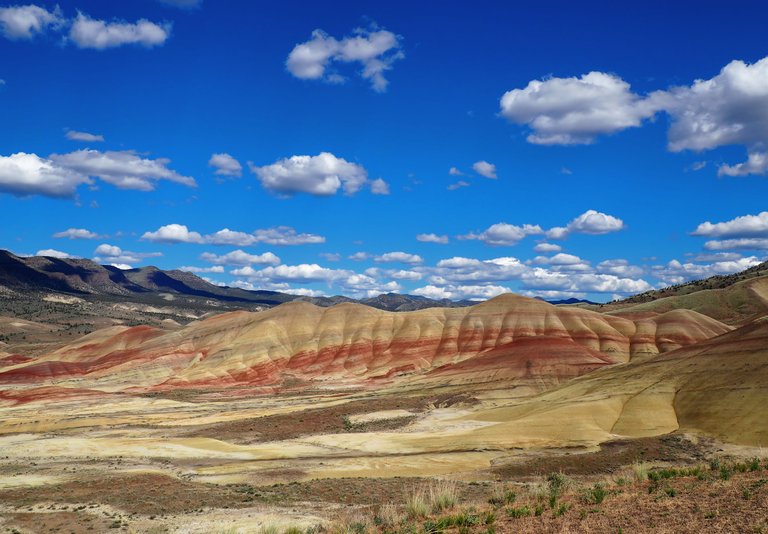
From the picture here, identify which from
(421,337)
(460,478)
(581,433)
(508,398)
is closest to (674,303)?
(421,337)

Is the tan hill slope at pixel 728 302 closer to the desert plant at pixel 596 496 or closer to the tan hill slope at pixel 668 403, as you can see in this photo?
the tan hill slope at pixel 668 403

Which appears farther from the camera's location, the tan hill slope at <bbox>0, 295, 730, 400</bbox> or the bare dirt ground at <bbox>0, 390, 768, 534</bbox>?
the tan hill slope at <bbox>0, 295, 730, 400</bbox>

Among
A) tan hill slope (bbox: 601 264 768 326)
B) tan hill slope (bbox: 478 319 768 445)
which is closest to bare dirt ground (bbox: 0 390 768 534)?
tan hill slope (bbox: 478 319 768 445)

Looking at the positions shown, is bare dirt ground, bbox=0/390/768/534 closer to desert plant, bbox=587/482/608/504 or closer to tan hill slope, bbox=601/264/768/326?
desert plant, bbox=587/482/608/504

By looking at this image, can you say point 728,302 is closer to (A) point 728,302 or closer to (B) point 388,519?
(A) point 728,302

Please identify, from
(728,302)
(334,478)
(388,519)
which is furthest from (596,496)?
(728,302)

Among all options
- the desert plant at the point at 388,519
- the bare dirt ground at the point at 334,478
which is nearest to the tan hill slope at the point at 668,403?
the bare dirt ground at the point at 334,478

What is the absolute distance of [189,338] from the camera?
156 metres

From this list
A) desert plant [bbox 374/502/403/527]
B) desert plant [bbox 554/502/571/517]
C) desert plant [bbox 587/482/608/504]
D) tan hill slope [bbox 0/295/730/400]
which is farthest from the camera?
tan hill slope [bbox 0/295/730/400]

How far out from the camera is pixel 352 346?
148m

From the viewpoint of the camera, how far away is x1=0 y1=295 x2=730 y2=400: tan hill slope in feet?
397

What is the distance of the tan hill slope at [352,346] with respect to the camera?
121 metres

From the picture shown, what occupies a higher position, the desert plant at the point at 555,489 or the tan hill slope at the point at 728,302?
the tan hill slope at the point at 728,302

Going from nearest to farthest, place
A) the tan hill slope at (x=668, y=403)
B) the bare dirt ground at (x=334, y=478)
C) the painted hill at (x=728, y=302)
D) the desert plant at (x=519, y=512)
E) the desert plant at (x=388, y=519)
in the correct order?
1. the bare dirt ground at (x=334, y=478)
2. the desert plant at (x=519, y=512)
3. the desert plant at (x=388, y=519)
4. the tan hill slope at (x=668, y=403)
5. the painted hill at (x=728, y=302)
